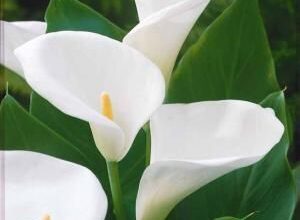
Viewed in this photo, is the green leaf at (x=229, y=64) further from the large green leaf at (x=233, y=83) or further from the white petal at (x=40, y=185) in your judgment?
the white petal at (x=40, y=185)

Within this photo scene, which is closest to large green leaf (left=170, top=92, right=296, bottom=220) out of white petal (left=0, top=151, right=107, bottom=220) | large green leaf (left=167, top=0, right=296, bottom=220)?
large green leaf (left=167, top=0, right=296, bottom=220)

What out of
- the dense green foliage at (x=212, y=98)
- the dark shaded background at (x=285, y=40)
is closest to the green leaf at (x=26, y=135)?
the dense green foliage at (x=212, y=98)

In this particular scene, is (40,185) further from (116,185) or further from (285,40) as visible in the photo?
(285,40)

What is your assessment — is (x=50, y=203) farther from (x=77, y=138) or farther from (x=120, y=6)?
(x=120, y=6)

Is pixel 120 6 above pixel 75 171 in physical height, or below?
below

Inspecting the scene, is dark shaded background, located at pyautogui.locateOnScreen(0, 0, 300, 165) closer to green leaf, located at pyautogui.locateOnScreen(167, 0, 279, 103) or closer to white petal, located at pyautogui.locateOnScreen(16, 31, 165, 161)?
green leaf, located at pyautogui.locateOnScreen(167, 0, 279, 103)

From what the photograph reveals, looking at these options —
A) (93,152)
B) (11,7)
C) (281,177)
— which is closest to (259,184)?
(281,177)

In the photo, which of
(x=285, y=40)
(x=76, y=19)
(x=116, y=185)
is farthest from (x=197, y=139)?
(x=285, y=40)
